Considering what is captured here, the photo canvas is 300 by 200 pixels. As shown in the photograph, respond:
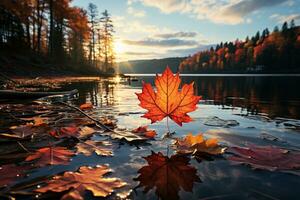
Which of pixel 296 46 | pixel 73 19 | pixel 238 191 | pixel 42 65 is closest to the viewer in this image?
pixel 238 191

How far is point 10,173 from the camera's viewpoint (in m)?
1.55

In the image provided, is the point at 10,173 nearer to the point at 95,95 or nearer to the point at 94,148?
the point at 94,148

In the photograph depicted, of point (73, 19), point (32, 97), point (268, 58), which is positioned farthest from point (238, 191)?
point (268, 58)

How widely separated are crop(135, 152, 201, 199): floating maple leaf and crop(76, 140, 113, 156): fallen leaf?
378 mm

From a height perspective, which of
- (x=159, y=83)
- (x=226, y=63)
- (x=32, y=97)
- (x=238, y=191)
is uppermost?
(x=226, y=63)

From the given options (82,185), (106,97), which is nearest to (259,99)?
(106,97)

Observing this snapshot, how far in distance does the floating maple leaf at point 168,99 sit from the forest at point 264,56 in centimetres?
8259

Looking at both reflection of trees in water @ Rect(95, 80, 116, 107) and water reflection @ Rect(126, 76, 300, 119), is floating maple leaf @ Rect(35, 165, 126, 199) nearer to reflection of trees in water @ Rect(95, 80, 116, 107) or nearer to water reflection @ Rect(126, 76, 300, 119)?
water reflection @ Rect(126, 76, 300, 119)

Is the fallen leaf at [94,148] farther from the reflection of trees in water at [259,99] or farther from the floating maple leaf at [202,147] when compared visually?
the reflection of trees in water at [259,99]

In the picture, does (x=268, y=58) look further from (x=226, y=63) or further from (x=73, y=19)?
(x=73, y=19)

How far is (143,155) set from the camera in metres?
2.02

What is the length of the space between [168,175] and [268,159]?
0.79m

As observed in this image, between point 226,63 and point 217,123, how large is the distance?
348 feet

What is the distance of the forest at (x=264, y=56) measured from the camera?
7719 cm
